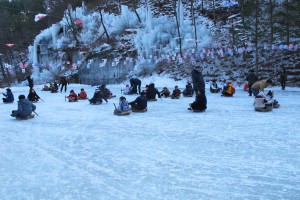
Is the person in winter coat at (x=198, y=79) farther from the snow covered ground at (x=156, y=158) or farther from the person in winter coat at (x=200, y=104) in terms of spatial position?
the snow covered ground at (x=156, y=158)

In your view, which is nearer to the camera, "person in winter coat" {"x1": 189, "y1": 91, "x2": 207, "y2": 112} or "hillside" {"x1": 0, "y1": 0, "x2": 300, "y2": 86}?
"person in winter coat" {"x1": 189, "y1": 91, "x2": 207, "y2": 112}

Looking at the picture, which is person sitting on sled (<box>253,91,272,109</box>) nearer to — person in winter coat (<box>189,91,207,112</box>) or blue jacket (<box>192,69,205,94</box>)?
person in winter coat (<box>189,91,207,112</box>)

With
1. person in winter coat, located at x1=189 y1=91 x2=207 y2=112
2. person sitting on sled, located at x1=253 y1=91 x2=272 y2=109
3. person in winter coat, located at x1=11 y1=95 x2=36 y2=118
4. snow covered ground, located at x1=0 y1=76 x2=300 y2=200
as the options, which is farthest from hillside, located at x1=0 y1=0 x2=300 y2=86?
person in winter coat, located at x1=11 y1=95 x2=36 y2=118

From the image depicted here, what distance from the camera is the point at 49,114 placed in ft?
39.4

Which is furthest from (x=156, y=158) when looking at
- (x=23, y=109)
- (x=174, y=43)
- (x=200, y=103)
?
(x=174, y=43)

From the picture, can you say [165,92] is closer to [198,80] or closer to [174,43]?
[198,80]

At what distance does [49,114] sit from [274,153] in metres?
9.44

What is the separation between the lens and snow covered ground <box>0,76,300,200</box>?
3979mm

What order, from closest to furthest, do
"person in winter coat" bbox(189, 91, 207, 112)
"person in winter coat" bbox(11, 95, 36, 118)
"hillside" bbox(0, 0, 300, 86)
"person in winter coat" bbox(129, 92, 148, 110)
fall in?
"person in winter coat" bbox(189, 91, 207, 112), "person in winter coat" bbox(11, 95, 36, 118), "person in winter coat" bbox(129, 92, 148, 110), "hillside" bbox(0, 0, 300, 86)

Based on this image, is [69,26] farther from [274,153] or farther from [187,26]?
[274,153]

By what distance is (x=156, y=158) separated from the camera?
17.8 ft

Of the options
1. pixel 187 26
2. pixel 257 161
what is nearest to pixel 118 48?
pixel 187 26

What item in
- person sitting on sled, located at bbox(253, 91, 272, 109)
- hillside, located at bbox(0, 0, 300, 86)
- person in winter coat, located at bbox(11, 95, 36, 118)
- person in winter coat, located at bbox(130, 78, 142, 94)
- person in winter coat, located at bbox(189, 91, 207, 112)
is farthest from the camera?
hillside, located at bbox(0, 0, 300, 86)

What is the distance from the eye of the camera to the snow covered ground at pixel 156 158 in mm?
3979
